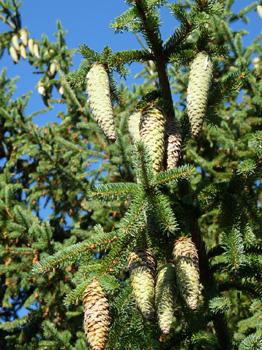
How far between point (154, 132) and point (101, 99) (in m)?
0.29

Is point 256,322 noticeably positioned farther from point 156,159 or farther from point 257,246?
point 156,159

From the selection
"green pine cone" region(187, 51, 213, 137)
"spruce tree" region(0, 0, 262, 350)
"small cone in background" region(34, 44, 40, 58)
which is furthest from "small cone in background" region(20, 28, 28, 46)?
"green pine cone" region(187, 51, 213, 137)

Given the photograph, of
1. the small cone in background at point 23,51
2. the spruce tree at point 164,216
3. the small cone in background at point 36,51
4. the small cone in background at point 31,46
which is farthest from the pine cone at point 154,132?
the small cone in background at point 23,51

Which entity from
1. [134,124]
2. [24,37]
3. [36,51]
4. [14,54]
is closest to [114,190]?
[134,124]

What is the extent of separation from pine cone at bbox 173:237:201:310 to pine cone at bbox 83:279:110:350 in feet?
1.03

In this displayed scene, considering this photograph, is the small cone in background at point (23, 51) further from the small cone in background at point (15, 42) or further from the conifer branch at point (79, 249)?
the conifer branch at point (79, 249)

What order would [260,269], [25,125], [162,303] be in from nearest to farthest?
[162,303]
[260,269]
[25,125]

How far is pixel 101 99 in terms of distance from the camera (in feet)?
6.40

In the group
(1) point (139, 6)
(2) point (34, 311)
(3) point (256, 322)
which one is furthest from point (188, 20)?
(2) point (34, 311)

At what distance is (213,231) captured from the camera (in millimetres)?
4922

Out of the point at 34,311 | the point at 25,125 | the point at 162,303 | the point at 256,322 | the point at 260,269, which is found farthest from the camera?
the point at 25,125

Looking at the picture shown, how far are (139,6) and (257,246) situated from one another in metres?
1.37

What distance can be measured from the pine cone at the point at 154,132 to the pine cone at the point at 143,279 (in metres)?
0.38

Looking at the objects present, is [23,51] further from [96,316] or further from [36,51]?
[96,316]
